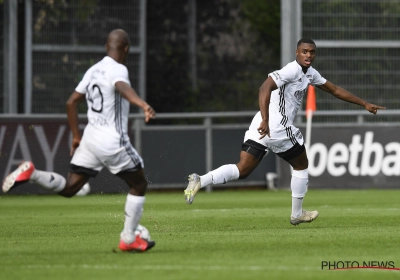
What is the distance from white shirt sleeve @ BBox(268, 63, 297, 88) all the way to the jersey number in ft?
9.95

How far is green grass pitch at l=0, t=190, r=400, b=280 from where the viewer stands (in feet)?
25.6

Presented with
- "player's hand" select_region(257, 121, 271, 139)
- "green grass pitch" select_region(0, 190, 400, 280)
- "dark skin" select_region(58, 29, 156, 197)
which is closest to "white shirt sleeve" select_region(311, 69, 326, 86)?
"player's hand" select_region(257, 121, 271, 139)

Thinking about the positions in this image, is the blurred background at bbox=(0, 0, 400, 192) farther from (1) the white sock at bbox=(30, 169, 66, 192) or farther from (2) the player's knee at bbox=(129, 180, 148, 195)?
(2) the player's knee at bbox=(129, 180, 148, 195)

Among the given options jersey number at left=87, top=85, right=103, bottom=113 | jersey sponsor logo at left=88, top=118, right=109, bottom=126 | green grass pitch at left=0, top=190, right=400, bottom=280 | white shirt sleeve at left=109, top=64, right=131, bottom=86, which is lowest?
green grass pitch at left=0, top=190, right=400, bottom=280

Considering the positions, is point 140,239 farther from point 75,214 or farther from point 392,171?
point 392,171

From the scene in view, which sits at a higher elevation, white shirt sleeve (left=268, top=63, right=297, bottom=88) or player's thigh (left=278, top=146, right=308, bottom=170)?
white shirt sleeve (left=268, top=63, right=297, bottom=88)

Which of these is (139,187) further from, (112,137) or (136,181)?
(112,137)

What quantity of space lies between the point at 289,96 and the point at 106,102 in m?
3.51

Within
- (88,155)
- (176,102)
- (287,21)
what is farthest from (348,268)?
(176,102)

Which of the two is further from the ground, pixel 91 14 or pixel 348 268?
pixel 91 14

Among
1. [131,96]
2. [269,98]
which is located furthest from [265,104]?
[131,96]

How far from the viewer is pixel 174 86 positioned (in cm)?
2408

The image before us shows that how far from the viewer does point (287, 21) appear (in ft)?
71.1

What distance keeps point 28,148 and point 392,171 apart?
23.3 ft
